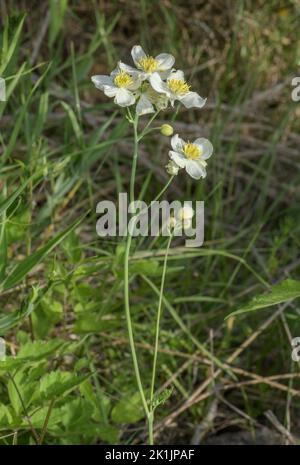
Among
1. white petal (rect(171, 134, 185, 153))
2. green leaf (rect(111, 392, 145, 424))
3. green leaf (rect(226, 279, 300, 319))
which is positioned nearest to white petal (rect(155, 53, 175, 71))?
white petal (rect(171, 134, 185, 153))

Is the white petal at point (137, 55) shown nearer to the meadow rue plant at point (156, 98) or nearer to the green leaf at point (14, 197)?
the meadow rue plant at point (156, 98)

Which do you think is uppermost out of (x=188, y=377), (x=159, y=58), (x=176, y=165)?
(x=159, y=58)

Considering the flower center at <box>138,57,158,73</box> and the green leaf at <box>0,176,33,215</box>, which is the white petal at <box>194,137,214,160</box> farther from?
the green leaf at <box>0,176,33,215</box>

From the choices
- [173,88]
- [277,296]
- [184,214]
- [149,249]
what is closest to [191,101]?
[173,88]

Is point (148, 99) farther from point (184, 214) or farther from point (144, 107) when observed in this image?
point (184, 214)

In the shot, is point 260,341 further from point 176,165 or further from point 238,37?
point 238,37

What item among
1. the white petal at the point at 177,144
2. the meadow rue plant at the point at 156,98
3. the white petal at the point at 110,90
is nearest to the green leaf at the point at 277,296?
the meadow rue plant at the point at 156,98
